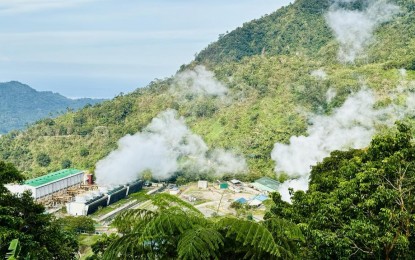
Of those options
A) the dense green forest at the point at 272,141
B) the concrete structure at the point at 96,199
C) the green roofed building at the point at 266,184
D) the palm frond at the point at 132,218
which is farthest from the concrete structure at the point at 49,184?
the palm frond at the point at 132,218

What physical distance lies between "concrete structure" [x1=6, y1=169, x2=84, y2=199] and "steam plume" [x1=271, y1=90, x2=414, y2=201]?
2085 cm

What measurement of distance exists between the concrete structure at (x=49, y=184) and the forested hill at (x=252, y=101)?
1316cm

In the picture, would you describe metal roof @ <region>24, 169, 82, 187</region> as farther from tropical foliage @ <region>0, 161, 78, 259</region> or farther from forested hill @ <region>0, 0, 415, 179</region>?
tropical foliage @ <region>0, 161, 78, 259</region>

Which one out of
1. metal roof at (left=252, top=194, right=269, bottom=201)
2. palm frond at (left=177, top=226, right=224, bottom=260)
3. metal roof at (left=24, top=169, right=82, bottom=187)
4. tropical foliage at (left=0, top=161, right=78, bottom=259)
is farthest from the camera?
metal roof at (left=24, top=169, right=82, bottom=187)

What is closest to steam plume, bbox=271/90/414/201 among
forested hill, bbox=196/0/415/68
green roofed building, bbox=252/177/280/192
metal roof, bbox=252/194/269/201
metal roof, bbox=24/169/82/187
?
green roofed building, bbox=252/177/280/192

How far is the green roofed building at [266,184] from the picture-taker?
4625cm

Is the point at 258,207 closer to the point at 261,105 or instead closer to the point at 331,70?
the point at 261,105

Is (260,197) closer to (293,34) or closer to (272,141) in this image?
(272,141)

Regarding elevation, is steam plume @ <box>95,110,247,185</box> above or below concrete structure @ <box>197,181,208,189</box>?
above

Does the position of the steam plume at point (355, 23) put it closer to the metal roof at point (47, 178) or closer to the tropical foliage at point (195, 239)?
the metal roof at point (47, 178)

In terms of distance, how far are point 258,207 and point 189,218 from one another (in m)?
35.5

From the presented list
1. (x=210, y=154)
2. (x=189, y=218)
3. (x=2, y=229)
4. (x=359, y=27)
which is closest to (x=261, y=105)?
(x=210, y=154)

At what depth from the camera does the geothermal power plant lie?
40.6 metres

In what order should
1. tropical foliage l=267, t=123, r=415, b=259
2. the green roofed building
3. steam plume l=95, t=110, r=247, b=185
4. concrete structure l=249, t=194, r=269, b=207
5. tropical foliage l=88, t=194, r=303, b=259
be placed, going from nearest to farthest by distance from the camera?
1. tropical foliage l=88, t=194, r=303, b=259
2. tropical foliage l=267, t=123, r=415, b=259
3. concrete structure l=249, t=194, r=269, b=207
4. the green roofed building
5. steam plume l=95, t=110, r=247, b=185
